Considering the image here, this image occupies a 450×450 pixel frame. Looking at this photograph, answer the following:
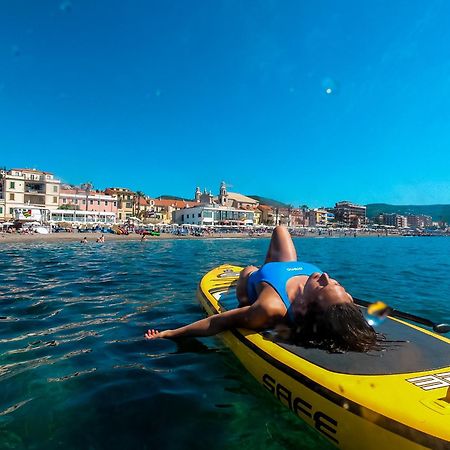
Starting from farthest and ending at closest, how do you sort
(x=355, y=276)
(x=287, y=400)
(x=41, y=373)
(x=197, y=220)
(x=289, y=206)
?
1. (x=289, y=206)
2. (x=197, y=220)
3. (x=355, y=276)
4. (x=41, y=373)
5. (x=287, y=400)

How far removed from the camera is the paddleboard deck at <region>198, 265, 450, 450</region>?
100 inches

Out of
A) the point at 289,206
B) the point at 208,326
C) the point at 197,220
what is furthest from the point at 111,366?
the point at 289,206

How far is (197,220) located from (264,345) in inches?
3889

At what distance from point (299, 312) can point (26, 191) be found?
78.6 m

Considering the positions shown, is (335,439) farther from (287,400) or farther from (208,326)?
(208,326)

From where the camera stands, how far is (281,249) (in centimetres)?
Answer: 602

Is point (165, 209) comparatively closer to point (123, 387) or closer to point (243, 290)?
point (243, 290)

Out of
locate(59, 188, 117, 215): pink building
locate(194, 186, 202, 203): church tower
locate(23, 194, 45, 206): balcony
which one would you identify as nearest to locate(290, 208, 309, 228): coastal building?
locate(194, 186, 202, 203): church tower

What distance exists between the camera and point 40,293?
9234 millimetres

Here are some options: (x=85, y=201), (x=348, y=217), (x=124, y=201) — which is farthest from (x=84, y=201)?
(x=348, y=217)

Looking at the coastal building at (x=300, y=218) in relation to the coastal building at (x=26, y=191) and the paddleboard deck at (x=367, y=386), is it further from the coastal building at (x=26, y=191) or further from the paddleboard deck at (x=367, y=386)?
the paddleboard deck at (x=367, y=386)

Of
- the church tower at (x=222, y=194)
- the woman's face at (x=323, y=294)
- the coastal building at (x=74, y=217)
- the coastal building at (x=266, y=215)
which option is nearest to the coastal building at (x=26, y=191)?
the coastal building at (x=74, y=217)

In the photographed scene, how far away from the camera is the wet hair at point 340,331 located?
12.0 feet

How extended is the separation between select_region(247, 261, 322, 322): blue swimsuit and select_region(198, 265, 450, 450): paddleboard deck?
498mm
